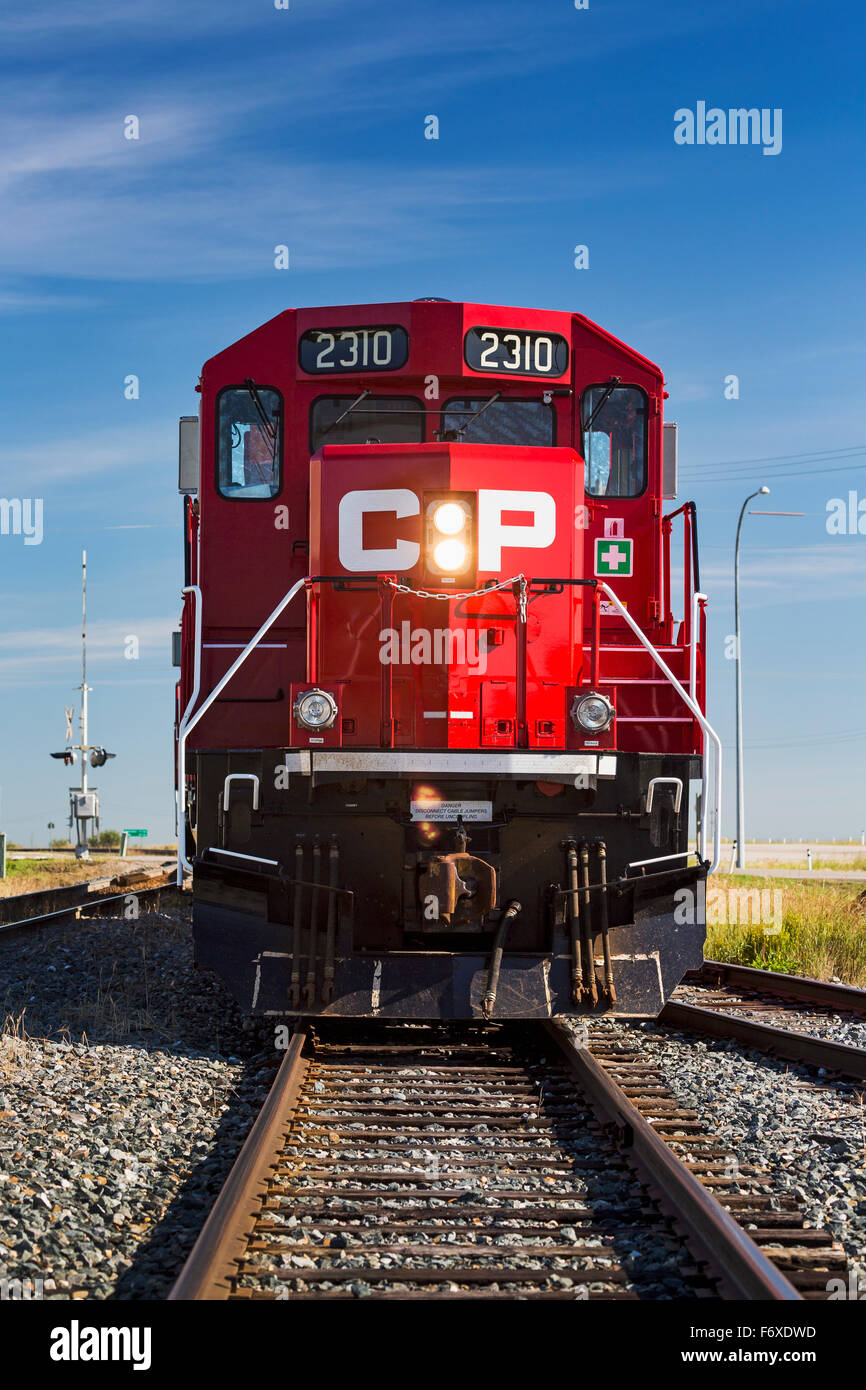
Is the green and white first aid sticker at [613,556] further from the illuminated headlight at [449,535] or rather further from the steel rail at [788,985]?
the steel rail at [788,985]

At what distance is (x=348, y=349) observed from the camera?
7.74 meters

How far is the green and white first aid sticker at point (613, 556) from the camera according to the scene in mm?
7918

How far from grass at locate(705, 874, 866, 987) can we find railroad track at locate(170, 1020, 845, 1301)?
509 cm

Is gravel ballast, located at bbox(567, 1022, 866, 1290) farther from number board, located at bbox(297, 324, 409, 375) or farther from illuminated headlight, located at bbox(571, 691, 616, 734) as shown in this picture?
number board, located at bbox(297, 324, 409, 375)

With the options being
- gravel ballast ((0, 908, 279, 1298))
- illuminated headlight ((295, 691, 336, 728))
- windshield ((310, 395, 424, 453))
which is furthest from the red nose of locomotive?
gravel ballast ((0, 908, 279, 1298))

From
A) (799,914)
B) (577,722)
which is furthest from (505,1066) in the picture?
(799,914)

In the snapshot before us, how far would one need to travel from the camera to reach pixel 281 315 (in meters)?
7.87

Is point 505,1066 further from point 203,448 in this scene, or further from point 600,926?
point 203,448

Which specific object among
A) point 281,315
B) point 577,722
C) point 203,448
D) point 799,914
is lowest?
point 799,914

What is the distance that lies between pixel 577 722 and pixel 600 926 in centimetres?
108

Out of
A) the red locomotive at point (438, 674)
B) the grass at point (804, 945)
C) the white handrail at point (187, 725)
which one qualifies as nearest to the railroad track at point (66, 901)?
the red locomotive at point (438, 674)

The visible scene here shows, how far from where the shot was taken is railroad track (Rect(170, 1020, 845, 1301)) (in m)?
3.59

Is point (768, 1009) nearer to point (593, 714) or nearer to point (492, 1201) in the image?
point (593, 714)
